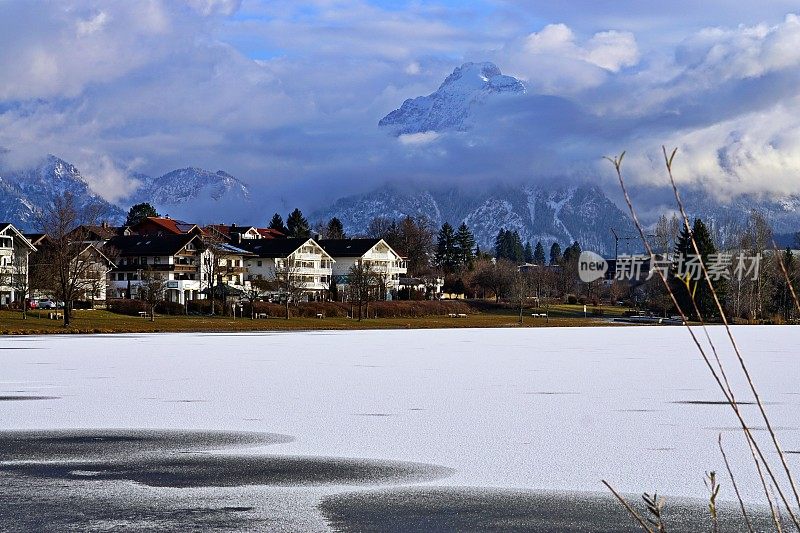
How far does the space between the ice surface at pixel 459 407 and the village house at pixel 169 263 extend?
7396cm

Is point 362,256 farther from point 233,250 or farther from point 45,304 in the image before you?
point 45,304

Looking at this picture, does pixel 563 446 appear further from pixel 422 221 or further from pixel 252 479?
pixel 422 221

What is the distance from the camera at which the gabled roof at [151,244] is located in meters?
108

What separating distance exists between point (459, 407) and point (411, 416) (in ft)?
5.45

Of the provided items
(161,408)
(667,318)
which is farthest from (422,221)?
(161,408)

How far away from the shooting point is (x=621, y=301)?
457ft

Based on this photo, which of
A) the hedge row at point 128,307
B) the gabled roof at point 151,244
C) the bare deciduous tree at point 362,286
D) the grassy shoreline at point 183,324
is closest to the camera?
the grassy shoreline at point 183,324

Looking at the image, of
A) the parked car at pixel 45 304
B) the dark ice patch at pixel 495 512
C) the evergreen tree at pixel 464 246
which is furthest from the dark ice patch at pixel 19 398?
the evergreen tree at pixel 464 246

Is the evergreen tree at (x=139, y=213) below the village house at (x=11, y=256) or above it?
above

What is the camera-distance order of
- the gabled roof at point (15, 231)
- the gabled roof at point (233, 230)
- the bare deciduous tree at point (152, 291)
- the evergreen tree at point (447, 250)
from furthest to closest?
the evergreen tree at point (447, 250)
the gabled roof at point (233, 230)
the gabled roof at point (15, 231)
the bare deciduous tree at point (152, 291)

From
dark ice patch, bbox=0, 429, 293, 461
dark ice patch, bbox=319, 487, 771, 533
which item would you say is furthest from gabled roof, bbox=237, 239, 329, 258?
dark ice patch, bbox=319, 487, 771, 533

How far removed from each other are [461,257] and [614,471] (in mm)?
151542

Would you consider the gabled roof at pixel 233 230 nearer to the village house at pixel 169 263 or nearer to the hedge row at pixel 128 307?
the village house at pixel 169 263

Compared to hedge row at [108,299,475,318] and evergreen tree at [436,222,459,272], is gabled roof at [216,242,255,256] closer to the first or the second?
hedge row at [108,299,475,318]
